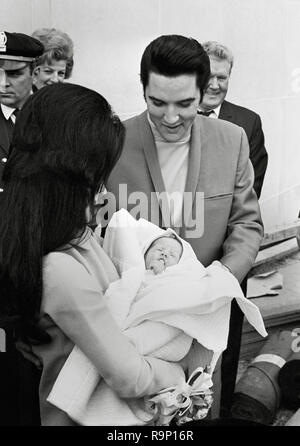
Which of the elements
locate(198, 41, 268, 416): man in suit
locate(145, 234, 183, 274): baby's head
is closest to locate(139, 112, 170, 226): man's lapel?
locate(145, 234, 183, 274): baby's head

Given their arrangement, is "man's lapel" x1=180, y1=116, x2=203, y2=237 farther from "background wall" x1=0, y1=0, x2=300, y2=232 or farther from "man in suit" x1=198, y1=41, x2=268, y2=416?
"background wall" x1=0, y1=0, x2=300, y2=232

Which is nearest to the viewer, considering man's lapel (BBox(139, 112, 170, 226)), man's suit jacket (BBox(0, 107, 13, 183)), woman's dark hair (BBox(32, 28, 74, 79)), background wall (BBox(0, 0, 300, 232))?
man's lapel (BBox(139, 112, 170, 226))

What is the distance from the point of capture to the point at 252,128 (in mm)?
2945

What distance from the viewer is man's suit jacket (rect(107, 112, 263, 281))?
1.96 meters

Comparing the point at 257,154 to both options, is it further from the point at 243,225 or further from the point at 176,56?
the point at 176,56

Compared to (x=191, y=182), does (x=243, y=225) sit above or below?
below

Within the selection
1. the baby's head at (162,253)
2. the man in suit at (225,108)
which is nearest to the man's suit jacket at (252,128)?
the man in suit at (225,108)

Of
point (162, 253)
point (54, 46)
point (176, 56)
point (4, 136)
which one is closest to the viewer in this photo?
point (162, 253)

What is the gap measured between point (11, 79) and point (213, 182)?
31.7 inches

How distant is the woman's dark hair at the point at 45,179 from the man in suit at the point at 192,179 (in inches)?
24.2

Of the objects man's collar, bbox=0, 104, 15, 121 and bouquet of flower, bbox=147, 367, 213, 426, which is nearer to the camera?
bouquet of flower, bbox=147, 367, 213, 426

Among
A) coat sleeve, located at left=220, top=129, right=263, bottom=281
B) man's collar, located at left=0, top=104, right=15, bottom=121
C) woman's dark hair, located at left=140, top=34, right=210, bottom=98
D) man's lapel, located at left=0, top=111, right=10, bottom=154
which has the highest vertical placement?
woman's dark hair, located at left=140, top=34, right=210, bottom=98

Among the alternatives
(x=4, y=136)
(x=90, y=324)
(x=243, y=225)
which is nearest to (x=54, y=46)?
(x=4, y=136)
